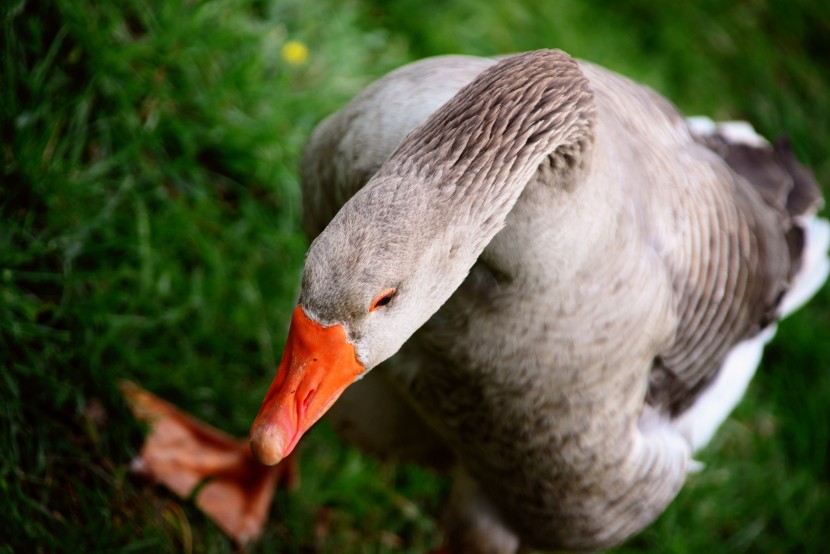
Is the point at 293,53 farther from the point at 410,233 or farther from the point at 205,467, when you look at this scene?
the point at 410,233

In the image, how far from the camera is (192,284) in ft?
11.6

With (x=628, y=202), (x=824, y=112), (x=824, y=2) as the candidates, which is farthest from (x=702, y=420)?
(x=824, y=2)

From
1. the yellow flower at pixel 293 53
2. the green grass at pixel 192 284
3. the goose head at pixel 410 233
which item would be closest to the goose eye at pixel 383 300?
the goose head at pixel 410 233

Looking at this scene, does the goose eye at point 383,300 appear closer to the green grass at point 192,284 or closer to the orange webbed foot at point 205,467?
the green grass at point 192,284

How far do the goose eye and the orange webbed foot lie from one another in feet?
5.25

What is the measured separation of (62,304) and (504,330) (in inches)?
63.0

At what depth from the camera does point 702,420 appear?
3.26m

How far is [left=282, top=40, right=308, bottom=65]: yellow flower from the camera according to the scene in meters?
3.96

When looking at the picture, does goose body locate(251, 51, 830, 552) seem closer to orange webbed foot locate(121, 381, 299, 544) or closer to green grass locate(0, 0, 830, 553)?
orange webbed foot locate(121, 381, 299, 544)

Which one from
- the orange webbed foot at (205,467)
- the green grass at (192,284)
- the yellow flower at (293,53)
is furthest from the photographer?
the yellow flower at (293,53)

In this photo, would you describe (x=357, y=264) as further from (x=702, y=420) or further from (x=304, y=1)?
(x=304, y=1)

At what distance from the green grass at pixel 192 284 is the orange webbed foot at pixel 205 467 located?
0.20ft

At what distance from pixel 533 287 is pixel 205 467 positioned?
1.63 meters

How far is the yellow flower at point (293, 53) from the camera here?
13.0 ft
